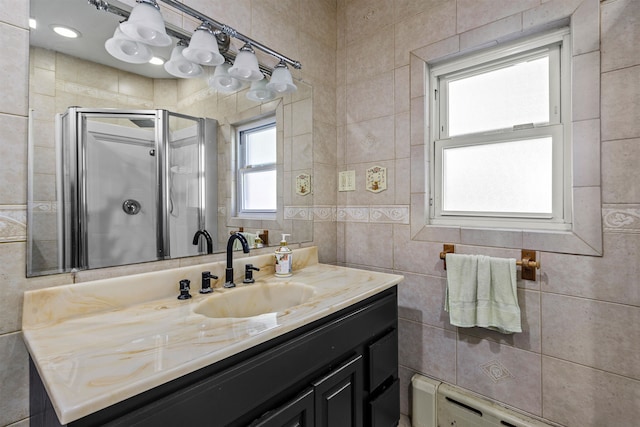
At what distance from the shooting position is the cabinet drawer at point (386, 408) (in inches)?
47.0

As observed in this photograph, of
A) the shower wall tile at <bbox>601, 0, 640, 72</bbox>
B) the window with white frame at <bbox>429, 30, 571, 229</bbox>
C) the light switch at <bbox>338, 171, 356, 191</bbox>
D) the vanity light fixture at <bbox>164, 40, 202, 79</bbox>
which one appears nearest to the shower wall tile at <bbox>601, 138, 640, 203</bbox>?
the window with white frame at <bbox>429, 30, 571, 229</bbox>

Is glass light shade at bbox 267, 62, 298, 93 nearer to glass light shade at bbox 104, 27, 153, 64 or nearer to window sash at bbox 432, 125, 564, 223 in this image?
glass light shade at bbox 104, 27, 153, 64

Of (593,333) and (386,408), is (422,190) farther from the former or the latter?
(386,408)

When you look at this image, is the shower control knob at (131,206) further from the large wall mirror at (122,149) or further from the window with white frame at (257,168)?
the window with white frame at (257,168)

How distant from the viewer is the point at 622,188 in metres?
1.13

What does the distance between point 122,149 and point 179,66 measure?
406 mm

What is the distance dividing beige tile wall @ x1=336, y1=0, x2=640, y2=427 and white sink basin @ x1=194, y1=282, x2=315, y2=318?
0.68 meters

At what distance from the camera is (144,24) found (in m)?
1.01

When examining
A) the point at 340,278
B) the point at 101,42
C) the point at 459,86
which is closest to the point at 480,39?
the point at 459,86

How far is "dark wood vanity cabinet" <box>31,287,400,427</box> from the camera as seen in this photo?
2.04 ft

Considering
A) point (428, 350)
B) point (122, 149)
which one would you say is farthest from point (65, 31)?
point (428, 350)

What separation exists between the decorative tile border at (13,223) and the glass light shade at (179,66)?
0.68 meters

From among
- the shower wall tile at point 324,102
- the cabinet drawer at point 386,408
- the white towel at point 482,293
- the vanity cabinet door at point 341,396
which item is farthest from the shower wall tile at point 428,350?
the shower wall tile at point 324,102

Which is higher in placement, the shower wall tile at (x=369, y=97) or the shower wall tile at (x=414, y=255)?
the shower wall tile at (x=369, y=97)
